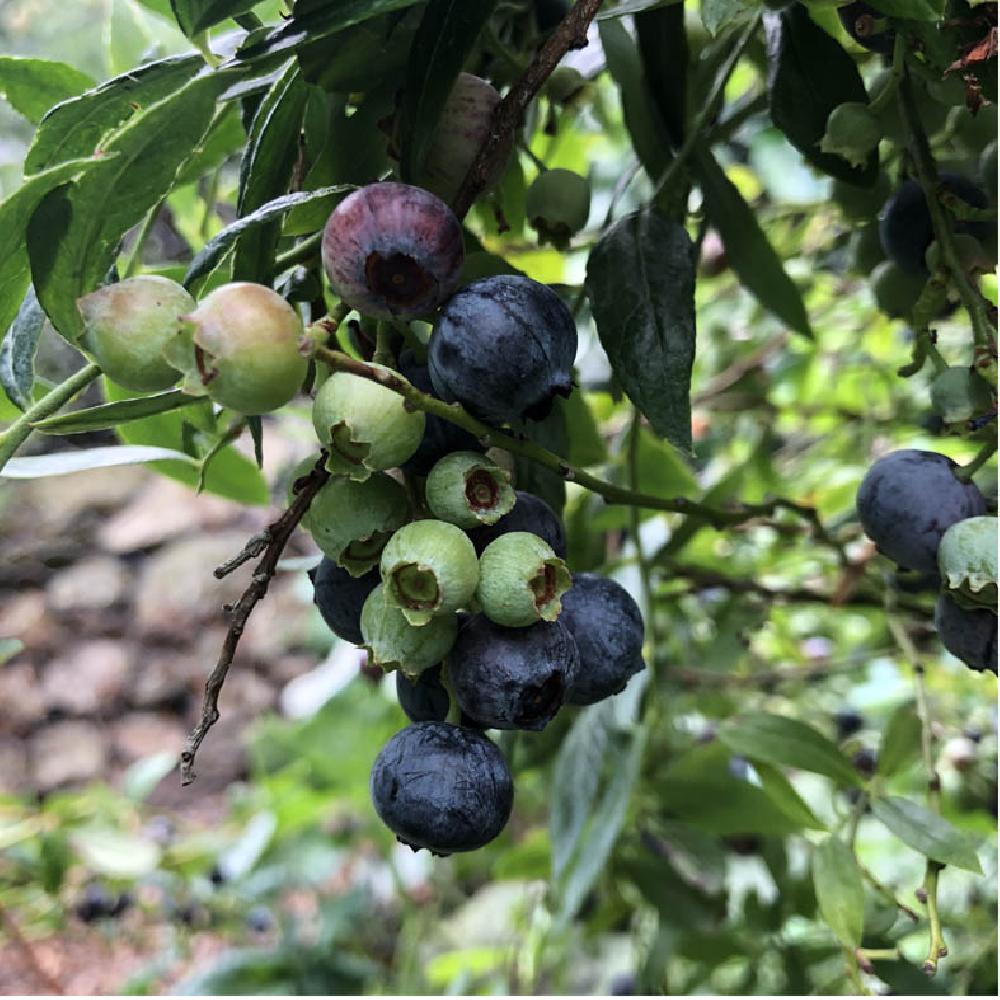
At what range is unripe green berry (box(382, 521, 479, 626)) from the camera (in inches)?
17.5

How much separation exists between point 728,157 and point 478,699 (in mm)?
1388

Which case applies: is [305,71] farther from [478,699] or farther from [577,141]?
[577,141]

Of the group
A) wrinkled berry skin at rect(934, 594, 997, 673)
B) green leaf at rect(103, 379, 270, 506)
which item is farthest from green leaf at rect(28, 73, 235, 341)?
wrinkled berry skin at rect(934, 594, 997, 673)

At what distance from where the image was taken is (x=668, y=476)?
109 cm

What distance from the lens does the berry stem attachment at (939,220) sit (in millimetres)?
564

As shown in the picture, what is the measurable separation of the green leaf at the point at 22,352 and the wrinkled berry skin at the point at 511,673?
10.7 inches

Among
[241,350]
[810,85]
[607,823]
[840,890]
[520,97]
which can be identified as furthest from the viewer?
[607,823]

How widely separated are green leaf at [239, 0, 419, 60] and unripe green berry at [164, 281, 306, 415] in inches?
5.0

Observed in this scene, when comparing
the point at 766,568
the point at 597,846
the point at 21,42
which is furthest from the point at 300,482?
the point at 21,42

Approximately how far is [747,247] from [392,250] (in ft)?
1.35

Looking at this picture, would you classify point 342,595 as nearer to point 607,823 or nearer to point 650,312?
point 650,312

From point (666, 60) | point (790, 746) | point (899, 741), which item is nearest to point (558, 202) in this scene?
point (666, 60)

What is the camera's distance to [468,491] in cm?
47

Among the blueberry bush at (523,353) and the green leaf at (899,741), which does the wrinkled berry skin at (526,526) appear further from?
the green leaf at (899,741)
